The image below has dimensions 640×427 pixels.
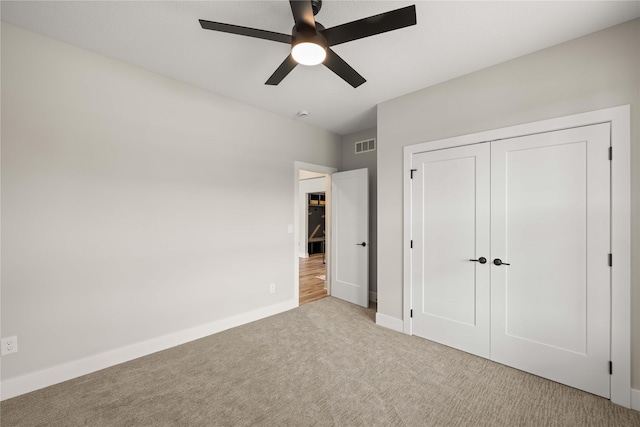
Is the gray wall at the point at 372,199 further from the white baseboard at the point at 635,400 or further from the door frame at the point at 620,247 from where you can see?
the white baseboard at the point at 635,400

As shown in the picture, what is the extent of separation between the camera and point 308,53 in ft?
5.74

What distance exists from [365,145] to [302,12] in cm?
317

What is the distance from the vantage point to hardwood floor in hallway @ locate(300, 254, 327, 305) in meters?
4.59

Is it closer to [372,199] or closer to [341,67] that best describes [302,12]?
[341,67]

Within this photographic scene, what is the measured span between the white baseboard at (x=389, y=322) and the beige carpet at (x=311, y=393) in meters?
0.34

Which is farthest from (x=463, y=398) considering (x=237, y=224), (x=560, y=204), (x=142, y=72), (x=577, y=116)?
(x=142, y=72)

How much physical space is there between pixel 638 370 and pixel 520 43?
2672 millimetres

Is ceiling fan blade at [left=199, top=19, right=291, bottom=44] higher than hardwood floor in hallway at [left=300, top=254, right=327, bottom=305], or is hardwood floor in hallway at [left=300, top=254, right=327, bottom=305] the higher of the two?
ceiling fan blade at [left=199, top=19, right=291, bottom=44]

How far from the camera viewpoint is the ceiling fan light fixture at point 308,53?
169 centimetres

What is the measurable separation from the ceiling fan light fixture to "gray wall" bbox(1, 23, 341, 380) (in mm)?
1820

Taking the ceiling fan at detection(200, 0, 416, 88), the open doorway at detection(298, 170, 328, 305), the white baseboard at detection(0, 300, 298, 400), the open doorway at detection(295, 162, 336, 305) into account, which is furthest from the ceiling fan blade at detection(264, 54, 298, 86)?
the open doorway at detection(298, 170, 328, 305)

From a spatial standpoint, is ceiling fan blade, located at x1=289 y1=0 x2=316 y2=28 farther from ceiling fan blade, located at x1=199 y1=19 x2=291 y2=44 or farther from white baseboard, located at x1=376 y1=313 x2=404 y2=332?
white baseboard, located at x1=376 y1=313 x2=404 y2=332

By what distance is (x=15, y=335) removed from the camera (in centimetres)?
208

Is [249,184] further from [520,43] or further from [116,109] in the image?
[520,43]
